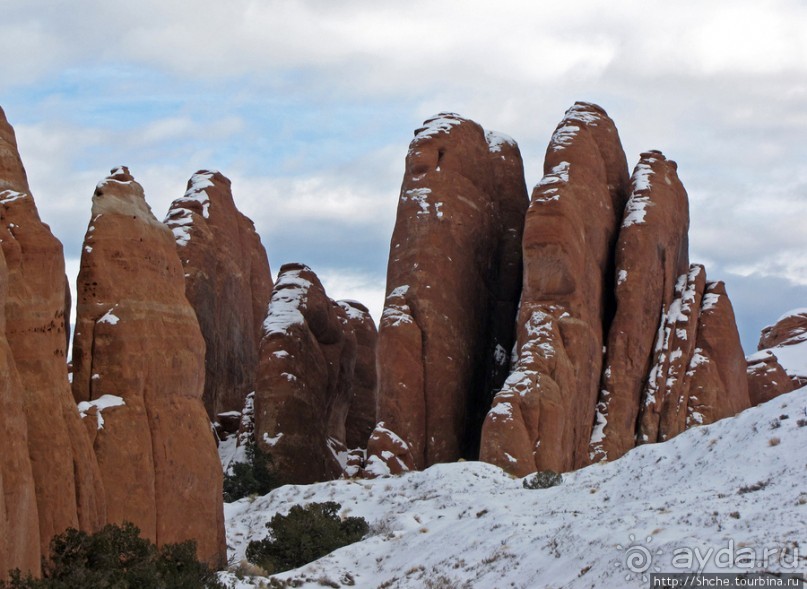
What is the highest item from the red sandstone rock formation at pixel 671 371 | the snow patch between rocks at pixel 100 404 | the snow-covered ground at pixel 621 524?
the red sandstone rock formation at pixel 671 371

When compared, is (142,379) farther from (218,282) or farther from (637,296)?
(218,282)

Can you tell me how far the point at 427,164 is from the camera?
5412 centimetres

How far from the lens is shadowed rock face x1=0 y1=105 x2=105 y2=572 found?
78.9ft

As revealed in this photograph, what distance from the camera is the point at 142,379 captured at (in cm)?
2920

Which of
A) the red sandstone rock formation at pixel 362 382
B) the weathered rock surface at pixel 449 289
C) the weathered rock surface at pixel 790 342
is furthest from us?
the weathered rock surface at pixel 790 342

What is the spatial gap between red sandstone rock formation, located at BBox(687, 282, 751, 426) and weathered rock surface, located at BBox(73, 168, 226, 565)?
24.7 meters

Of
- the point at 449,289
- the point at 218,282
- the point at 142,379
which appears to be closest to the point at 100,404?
the point at 142,379

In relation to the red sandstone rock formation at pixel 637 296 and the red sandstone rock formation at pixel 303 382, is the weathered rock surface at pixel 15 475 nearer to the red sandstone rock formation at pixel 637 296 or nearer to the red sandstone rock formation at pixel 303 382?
the red sandstone rock formation at pixel 303 382

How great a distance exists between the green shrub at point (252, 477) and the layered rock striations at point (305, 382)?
41 centimetres

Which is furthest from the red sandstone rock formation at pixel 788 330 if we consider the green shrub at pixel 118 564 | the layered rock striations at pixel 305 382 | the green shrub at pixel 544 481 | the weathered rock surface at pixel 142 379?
the green shrub at pixel 118 564

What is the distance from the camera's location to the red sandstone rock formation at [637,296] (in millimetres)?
49312

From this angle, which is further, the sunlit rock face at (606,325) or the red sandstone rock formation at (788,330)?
the red sandstone rock formation at (788,330)

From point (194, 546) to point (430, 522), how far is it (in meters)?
7.03

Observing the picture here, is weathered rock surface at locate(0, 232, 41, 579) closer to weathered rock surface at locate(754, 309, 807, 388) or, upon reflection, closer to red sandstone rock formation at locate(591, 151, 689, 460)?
red sandstone rock formation at locate(591, 151, 689, 460)
